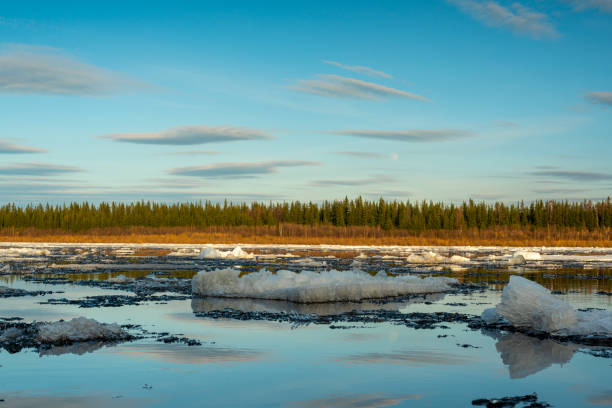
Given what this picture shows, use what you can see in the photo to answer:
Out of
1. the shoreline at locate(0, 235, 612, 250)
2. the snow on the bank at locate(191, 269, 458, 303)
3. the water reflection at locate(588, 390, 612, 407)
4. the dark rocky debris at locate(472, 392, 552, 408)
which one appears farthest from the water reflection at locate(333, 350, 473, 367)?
the shoreline at locate(0, 235, 612, 250)

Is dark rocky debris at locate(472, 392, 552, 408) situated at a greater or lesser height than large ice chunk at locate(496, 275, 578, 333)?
lesser

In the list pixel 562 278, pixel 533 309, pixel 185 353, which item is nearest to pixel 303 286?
pixel 533 309

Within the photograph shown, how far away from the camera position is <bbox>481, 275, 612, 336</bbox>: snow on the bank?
13797mm

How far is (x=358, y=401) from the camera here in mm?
8461

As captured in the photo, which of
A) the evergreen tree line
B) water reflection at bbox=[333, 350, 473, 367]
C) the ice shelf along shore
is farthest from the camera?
the evergreen tree line

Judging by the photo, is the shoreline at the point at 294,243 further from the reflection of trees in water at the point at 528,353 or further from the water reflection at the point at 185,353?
the water reflection at the point at 185,353

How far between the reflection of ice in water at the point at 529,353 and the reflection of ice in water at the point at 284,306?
214 inches

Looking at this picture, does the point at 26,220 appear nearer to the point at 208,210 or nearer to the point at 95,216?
the point at 95,216

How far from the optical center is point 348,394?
29.0ft

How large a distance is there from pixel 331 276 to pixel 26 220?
118552 mm

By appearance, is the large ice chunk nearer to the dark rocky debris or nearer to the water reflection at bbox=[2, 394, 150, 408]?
the dark rocky debris

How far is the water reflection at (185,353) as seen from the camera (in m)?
11.0

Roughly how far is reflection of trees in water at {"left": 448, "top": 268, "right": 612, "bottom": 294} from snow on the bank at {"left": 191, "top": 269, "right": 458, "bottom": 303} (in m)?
5.92

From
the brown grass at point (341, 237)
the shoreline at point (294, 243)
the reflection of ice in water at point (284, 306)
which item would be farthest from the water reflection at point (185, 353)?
the brown grass at point (341, 237)
